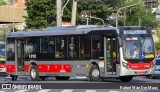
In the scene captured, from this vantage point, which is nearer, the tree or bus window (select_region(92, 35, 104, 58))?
bus window (select_region(92, 35, 104, 58))

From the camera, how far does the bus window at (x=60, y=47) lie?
31.5 meters

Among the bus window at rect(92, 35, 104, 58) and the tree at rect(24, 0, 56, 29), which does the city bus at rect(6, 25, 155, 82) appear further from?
the tree at rect(24, 0, 56, 29)

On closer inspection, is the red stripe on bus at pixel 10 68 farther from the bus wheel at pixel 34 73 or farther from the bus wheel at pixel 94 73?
the bus wheel at pixel 94 73

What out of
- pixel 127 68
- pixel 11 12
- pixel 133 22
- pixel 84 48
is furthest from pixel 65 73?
pixel 133 22

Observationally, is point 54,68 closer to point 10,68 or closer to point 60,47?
point 60,47

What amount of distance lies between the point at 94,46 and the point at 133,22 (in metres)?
74.6

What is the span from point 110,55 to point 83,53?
2.02m

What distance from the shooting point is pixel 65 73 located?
31.3m

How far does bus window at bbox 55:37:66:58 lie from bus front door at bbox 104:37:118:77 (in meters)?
3.37

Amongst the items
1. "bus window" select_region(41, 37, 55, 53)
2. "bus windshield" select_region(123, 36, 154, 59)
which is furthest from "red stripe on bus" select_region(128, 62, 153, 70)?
"bus window" select_region(41, 37, 55, 53)

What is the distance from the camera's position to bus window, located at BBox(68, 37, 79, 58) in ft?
100

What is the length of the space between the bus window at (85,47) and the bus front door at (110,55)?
1.24 meters

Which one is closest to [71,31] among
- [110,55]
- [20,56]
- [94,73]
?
[94,73]

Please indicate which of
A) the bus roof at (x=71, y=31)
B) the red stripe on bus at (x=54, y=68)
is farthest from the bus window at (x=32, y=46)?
the red stripe on bus at (x=54, y=68)
